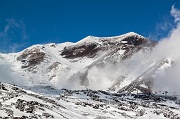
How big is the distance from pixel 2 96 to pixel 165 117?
193 ft

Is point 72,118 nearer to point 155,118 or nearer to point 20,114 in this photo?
point 20,114

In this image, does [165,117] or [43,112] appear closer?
[43,112]

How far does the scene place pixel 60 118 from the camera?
5228 cm

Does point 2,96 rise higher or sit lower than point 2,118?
higher

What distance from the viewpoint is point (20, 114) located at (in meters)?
48.9

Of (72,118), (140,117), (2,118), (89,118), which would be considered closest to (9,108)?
→ (2,118)

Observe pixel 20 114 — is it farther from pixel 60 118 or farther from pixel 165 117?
Answer: pixel 165 117

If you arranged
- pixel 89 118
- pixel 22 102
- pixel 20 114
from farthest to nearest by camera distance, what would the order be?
pixel 89 118 < pixel 22 102 < pixel 20 114

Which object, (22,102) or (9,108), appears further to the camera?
(22,102)

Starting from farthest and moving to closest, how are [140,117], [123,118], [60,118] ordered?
[140,117], [123,118], [60,118]

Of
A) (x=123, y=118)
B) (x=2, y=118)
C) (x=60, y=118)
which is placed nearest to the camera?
(x=2, y=118)

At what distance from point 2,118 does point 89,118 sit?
24470 millimetres

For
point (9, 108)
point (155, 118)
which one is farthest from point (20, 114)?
point (155, 118)

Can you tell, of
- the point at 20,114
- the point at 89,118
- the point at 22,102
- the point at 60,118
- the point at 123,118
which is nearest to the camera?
the point at 20,114
